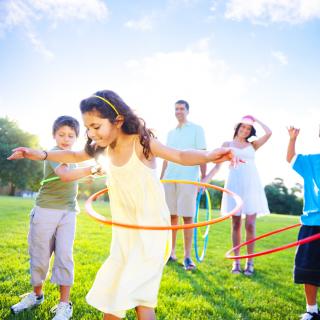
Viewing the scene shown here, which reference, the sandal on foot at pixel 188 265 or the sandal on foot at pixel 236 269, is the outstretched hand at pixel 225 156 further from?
the sandal on foot at pixel 236 269

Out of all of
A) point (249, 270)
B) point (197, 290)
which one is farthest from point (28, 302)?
point (249, 270)

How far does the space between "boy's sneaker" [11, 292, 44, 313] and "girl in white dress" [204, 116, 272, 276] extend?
3166 millimetres

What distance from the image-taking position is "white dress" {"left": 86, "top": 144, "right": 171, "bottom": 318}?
2.71 meters

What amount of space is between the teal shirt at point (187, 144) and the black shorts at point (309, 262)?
2.51m

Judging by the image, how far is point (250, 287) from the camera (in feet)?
16.9

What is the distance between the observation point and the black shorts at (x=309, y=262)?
3.89 m

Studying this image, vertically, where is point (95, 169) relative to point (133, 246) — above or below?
above

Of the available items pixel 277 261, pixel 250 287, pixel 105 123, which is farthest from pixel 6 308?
pixel 277 261

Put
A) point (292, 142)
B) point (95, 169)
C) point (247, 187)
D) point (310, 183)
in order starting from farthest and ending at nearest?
point (247, 187), point (292, 142), point (310, 183), point (95, 169)

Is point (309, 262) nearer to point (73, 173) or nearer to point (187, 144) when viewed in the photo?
point (73, 173)

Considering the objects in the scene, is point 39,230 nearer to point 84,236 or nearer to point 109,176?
point 109,176

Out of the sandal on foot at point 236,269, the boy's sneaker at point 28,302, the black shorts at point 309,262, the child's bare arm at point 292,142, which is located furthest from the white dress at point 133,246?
the sandal on foot at point 236,269

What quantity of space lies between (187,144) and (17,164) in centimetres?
4200

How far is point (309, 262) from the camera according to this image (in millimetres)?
3941
